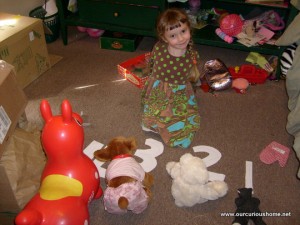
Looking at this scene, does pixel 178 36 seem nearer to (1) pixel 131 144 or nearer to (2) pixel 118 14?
(1) pixel 131 144

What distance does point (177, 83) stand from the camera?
5.21 ft

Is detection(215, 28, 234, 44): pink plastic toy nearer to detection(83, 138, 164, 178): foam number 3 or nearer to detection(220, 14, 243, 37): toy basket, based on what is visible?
detection(220, 14, 243, 37): toy basket

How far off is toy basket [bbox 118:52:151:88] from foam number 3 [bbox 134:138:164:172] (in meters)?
0.48

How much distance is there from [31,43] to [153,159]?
43.2 inches

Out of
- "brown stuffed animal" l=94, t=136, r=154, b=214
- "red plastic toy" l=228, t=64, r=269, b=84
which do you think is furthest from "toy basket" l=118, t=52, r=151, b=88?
"brown stuffed animal" l=94, t=136, r=154, b=214

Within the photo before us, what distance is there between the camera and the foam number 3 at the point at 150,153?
1.48 meters

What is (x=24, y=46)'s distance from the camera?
6.15 feet

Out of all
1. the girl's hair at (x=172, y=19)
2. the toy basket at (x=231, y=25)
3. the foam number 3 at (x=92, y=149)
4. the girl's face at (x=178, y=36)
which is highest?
the girl's hair at (x=172, y=19)

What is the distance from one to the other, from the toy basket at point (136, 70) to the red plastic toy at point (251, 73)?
578mm

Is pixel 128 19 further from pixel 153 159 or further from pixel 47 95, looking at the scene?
pixel 153 159

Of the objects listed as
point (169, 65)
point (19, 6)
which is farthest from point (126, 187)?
point (19, 6)

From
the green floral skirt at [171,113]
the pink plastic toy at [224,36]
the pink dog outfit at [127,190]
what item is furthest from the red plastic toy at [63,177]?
the pink plastic toy at [224,36]

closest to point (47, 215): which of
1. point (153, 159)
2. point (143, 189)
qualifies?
point (143, 189)

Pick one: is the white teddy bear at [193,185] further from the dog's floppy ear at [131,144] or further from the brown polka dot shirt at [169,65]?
the brown polka dot shirt at [169,65]
